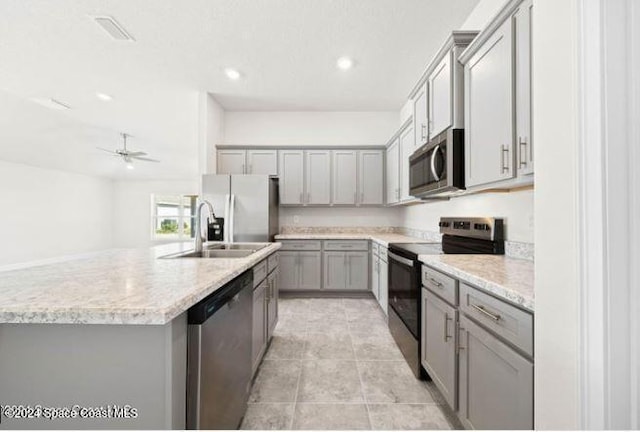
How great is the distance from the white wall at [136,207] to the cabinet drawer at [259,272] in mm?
7928

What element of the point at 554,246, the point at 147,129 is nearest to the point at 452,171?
the point at 554,246

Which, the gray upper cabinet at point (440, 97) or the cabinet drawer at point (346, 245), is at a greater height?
the gray upper cabinet at point (440, 97)

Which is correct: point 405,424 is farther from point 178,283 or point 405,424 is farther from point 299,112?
point 299,112

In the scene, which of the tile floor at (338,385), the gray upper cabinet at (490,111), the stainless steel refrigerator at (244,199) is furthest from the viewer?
the stainless steel refrigerator at (244,199)

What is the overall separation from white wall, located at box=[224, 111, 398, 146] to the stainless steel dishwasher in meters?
3.38

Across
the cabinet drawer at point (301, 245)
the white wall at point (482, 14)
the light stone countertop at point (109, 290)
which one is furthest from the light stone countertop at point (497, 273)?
the cabinet drawer at point (301, 245)

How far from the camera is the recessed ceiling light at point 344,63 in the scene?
10.1 ft

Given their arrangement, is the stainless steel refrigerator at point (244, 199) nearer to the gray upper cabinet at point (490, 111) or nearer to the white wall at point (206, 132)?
the white wall at point (206, 132)

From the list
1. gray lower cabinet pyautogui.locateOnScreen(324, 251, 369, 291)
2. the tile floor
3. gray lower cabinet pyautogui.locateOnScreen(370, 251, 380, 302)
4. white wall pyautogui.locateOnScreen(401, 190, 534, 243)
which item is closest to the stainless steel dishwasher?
the tile floor

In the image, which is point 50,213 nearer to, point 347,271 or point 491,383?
point 347,271

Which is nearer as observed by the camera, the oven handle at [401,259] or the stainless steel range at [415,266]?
the stainless steel range at [415,266]

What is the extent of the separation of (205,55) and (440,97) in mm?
2483

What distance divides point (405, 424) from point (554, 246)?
1.40 meters

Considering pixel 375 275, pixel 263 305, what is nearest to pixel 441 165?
pixel 263 305
